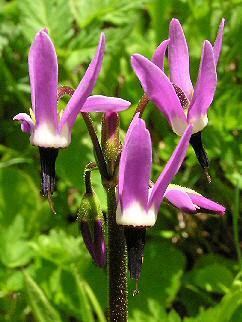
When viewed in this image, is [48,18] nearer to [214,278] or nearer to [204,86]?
[214,278]

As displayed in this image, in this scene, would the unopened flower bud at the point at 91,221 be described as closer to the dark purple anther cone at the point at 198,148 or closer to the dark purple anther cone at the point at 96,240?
the dark purple anther cone at the point at 96,240

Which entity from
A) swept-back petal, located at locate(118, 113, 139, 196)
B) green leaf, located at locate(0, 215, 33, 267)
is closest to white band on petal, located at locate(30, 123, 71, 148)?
swept-back petal, located at locate(118, 113, 139, 196)

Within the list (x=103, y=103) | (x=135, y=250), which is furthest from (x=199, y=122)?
(x=135, y=250)

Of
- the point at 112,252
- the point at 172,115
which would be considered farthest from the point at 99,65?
the point at 112,252

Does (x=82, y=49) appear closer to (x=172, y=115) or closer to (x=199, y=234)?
(x=199, y=234)

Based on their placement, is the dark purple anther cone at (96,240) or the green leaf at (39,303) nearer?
the dark purple anther cone at (96,240)

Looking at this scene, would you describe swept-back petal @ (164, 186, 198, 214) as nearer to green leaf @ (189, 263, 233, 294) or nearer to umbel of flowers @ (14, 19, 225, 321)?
umbel of flowers @ (14, 19, 225, 321)

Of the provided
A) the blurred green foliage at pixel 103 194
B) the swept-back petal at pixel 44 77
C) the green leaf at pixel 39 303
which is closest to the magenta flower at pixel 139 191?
the swept-back petal at pixel 44 77

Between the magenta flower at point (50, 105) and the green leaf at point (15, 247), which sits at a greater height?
the magenta flower at point (50, 105)
